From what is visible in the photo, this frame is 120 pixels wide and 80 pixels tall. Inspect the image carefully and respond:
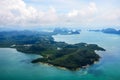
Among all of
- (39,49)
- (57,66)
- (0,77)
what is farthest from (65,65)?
(39,49)

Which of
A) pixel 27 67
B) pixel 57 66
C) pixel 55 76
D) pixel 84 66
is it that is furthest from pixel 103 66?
pixel 27 67

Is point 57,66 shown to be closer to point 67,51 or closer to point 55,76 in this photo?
point 55,76

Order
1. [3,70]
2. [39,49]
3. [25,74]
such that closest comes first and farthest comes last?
1. [25,74]
2. [3,70]
3. [39,49]

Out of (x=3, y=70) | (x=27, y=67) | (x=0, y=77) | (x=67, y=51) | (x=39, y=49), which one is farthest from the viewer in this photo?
(x=39, y=49)

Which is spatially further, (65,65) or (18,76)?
(65,65)

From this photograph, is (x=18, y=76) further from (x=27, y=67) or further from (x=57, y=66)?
(x=57, y=66)

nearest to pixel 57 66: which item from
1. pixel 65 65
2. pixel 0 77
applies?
pixel 65 65

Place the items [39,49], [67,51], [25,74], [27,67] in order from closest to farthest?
[25,74], [27,67], [67,51], [39,49]

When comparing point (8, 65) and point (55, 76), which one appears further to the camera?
point (8, 65)

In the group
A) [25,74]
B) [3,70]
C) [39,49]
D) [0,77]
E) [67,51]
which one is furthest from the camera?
[39,49]
